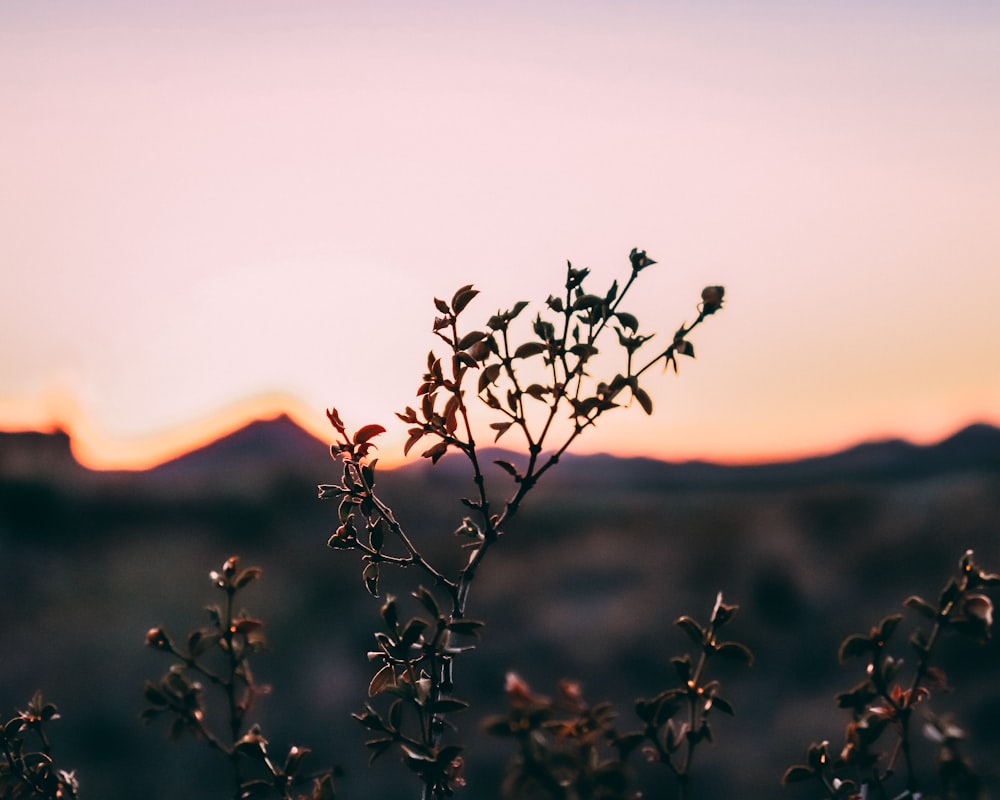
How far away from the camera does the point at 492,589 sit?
442 inches

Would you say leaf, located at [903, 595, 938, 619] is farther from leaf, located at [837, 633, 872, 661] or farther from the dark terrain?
the dark terrain

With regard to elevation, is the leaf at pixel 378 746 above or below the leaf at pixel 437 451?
below

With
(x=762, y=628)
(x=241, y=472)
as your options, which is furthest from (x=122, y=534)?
(x=762, y=628)

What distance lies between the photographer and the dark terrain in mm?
9531

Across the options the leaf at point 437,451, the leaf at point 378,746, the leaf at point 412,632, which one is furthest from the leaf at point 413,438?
the leaf at point 378,746

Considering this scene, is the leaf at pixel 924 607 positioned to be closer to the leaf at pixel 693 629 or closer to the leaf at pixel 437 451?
the leaf at pixel 693 629

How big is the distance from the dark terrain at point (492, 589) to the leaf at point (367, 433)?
24.9ft

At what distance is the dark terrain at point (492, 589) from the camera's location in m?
9.53

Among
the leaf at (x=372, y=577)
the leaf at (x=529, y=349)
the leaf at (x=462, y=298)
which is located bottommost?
the leaf at (x=372, y=577)

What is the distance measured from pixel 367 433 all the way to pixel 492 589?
31.6ft

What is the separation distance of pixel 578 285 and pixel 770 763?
909 cm

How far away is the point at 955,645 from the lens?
31.3 ft

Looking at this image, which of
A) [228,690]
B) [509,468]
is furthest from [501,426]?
[228,690]

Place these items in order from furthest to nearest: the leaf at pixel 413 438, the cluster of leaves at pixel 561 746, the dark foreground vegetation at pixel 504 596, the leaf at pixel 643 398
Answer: the dark foreground vegetation at pixel 504 596, the leaf at pixel 413 438, the leaf at pixel 643 398, the cluster of leaves at pixel 561 746
